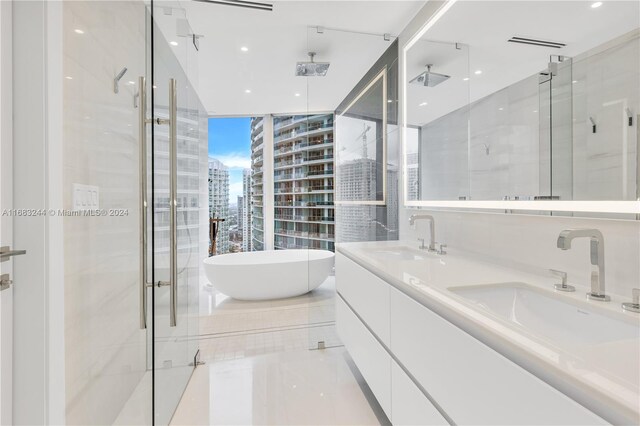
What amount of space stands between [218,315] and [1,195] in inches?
102

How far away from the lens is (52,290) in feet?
3.39

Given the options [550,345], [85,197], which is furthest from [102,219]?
[550,345]

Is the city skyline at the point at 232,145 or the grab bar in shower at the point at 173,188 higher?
the city skyline at the point at 232,145

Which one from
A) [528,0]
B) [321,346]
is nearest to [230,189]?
[321,346]

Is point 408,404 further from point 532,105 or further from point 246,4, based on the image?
point 246,4

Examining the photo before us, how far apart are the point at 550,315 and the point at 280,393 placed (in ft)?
5.20

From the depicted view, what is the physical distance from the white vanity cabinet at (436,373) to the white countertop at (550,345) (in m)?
0.02

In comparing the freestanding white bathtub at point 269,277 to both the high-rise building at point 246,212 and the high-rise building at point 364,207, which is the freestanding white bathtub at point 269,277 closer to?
the high-rise building at point 364,207

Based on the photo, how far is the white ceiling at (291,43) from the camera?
223 centimetres

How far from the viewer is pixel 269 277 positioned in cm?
355

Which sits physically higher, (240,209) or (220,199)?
(220,199)

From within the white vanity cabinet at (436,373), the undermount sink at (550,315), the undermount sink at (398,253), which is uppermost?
the undermount sink at (398,253)

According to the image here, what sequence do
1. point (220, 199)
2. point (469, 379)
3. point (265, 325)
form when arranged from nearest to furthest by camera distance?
1. point (469, 379)
2. point (265, 325)
3. point (220, 199)

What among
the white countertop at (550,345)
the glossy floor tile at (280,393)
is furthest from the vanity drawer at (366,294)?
the glossy floor tile at (280,393)
